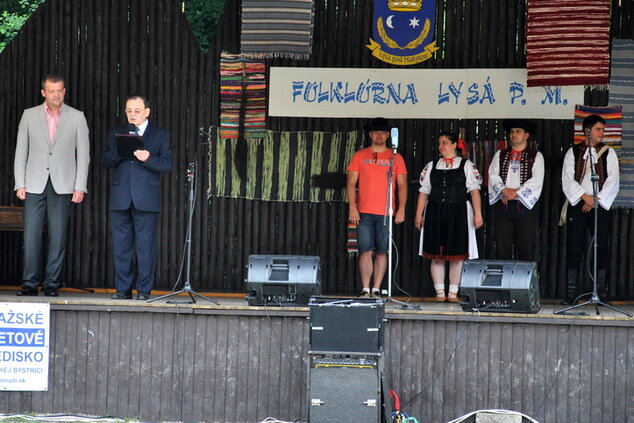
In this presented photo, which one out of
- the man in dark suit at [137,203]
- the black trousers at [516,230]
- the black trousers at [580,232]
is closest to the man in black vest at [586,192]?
the black trousers at [580,232]

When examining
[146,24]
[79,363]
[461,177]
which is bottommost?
[79,363]

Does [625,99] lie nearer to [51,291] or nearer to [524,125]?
[524,125]

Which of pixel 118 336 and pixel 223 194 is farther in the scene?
pixel 223 194

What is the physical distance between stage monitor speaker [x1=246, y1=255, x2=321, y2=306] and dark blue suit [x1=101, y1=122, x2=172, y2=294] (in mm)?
942

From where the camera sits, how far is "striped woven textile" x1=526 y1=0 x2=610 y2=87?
8.67m

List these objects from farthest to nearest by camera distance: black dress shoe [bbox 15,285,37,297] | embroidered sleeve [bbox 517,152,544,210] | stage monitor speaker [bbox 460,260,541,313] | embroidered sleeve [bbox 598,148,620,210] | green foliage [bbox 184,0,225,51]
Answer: green foliage [bbox 184,0,225,51] → embroidered sleeve [bbox 517,152,544,210] → embroidered sleeve [bbox 598,148,620,210] → black dress shoe [bbox 15,285,37,297] → stage monitor speaker [bbox 460,260,541,313]

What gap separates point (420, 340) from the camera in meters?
7.20

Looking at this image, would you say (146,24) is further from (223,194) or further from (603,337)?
(603,337)

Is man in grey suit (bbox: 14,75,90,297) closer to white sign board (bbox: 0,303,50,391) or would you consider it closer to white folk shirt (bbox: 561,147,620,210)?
white sign board (bbox: 0,303,50,391)

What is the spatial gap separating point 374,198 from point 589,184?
1.76 meters

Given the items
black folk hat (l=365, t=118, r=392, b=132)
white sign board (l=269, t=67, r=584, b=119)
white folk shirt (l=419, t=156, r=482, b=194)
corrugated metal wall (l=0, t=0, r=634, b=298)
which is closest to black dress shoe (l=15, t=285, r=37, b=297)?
corrugated metal wall (l=0, t=0, r=634, b=298)

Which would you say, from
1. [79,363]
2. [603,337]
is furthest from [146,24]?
[603,337]

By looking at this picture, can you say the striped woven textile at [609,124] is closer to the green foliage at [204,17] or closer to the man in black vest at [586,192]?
the man in black vest at [586,192]

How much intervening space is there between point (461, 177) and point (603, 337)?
2317 mm
